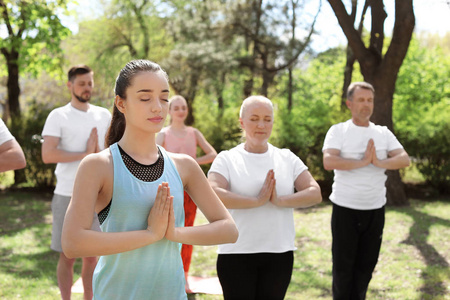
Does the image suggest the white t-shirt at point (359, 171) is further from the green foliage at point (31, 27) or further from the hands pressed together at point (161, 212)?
the green foliage at point (31, 27)

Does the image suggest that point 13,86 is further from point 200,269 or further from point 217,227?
point 217,227

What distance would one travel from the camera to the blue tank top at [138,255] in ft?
6.51

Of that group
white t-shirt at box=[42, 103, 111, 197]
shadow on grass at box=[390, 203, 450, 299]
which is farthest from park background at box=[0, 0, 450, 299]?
white t-shirt at box=[42, 103, 111, 197]

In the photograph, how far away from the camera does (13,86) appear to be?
14.7 meters

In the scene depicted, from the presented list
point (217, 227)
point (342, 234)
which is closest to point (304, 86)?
point (342, 234)

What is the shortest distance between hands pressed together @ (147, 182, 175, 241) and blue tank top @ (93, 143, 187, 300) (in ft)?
0.25

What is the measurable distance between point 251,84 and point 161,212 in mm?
24347

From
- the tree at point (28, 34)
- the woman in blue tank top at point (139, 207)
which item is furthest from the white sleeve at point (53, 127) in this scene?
the tree at point (28, 34)

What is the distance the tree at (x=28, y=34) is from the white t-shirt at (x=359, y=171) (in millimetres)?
9727

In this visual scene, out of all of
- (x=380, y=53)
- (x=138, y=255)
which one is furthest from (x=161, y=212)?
(x=380, y=53)

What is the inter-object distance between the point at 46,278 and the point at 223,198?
4.14 m

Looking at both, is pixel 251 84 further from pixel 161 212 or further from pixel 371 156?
pixel 161 212

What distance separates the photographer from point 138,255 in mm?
2062

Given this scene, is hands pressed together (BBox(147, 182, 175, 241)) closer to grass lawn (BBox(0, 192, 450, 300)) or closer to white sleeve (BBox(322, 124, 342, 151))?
white sleeve (BBox(322, 124, 342, 151))
